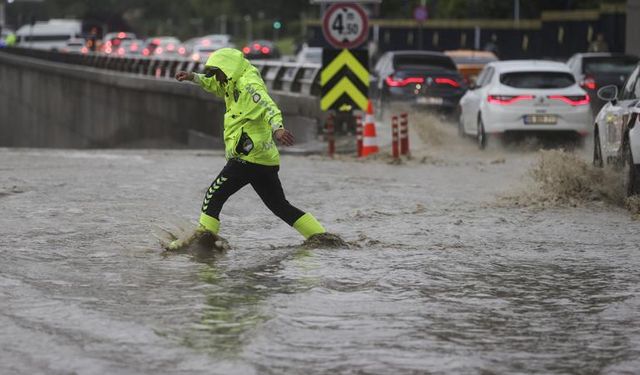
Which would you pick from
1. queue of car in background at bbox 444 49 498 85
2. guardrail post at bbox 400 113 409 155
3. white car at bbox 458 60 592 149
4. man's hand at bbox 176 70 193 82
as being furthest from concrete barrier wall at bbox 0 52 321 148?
man's hand at bbox 176 70 193 82

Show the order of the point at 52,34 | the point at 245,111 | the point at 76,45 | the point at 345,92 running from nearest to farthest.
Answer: the point at 245,111, the point at 345,92, the point at 76,45, the point at 52,34

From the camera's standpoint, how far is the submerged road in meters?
7.14

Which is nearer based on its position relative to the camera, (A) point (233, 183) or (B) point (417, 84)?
(A) point (233, 183)

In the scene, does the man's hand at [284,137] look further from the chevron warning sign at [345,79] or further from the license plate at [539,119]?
the chevron warning sign at [345,79]

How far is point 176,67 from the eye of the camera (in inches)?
1757

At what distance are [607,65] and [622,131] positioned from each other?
1504cm

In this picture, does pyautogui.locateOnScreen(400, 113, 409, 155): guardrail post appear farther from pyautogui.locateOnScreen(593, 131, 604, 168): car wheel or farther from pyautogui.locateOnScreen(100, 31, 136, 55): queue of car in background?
pyautogui.locateOnScreen(100, 31, 136, 55): queue of car in background

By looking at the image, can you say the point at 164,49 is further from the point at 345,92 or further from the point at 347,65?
the point at 347,65

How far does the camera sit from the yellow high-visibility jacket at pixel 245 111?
1070 cm

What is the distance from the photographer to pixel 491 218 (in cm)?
1367

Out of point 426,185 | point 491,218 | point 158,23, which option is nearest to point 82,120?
point 426,185

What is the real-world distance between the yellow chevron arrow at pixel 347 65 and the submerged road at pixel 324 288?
25.9 ft

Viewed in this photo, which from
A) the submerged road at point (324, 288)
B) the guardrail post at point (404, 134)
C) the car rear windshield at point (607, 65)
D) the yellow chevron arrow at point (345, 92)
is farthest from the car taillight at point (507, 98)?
the submerged road at point (324, 288)

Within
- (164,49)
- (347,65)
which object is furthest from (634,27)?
(164,49)
